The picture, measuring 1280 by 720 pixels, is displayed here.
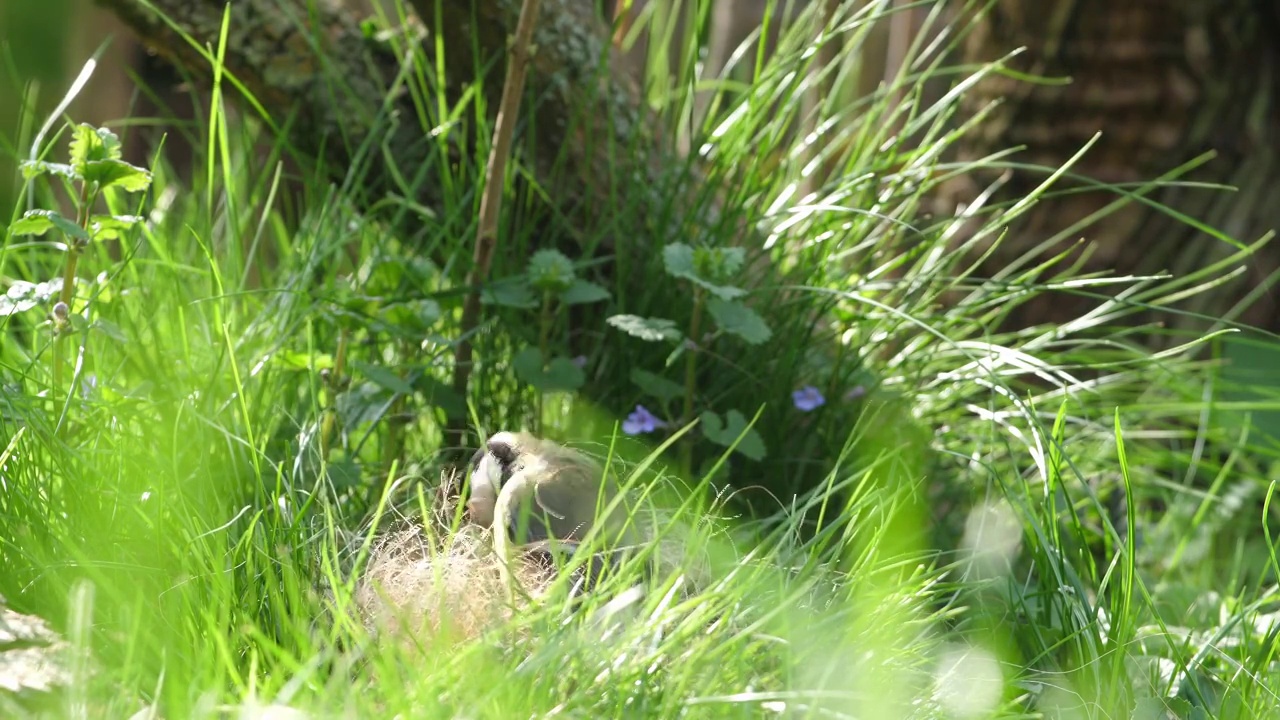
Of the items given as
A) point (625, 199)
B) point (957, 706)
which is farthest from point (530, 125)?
point (957, 706)

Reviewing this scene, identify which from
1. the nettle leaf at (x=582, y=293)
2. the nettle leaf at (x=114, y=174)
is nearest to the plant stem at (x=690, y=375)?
the nettle leaf at (x=582, y=293)

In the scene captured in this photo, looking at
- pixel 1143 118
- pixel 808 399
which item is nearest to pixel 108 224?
pixel 808 399

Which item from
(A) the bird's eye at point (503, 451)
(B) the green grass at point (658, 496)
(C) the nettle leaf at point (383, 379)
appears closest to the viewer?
(B) the green grass at point (658, 496)

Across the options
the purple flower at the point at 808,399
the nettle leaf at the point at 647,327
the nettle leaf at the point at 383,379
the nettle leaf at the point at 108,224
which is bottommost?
the purple flower at the point at 808,399

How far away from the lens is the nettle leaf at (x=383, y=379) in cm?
148

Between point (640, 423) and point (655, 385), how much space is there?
7cm

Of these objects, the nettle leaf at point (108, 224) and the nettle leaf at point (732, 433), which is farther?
the nettle leaf at point (732, 433)

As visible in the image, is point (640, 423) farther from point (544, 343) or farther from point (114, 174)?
point (114, 174)

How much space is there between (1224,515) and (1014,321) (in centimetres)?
62

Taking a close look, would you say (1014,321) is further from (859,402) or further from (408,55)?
(408,55)

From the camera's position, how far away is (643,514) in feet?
4.25

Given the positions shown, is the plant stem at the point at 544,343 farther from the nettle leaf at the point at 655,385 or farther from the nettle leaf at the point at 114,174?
the nettle leaf at the point at 114,174

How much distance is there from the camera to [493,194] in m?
1.60

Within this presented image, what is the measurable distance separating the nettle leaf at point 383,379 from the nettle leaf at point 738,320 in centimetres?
39
